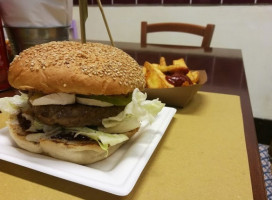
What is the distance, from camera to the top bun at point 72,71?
72 cm

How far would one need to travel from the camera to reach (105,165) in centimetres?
75

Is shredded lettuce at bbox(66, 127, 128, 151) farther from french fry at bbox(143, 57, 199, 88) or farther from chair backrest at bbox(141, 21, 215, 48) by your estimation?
chair backrest at bbox(141, 21, 215, 48)

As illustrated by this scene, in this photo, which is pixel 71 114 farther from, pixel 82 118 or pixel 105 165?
pixel 105 165

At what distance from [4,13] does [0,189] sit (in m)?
0.99

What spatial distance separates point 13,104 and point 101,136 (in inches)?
15.6

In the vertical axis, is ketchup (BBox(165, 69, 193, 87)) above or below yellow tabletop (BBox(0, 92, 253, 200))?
above

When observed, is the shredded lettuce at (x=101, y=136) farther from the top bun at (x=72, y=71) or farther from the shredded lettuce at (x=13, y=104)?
the shredded lettuce at (x=13, y=104)

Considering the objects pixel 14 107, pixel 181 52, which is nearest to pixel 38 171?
pixel 14 107

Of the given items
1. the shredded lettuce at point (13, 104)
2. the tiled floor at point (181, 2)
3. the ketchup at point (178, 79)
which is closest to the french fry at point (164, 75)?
the ketchup at point (178, 79)

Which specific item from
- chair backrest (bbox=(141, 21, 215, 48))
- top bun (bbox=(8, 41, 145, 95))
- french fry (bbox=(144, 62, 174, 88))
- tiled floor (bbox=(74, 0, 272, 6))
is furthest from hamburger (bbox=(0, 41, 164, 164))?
tiled floor (bbox=(74, 0, 272, 6))

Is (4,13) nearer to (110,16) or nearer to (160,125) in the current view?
(160,125)

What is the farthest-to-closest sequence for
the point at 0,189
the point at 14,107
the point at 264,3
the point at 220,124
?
the point at 264,3 → the point at 220,124 → the point at 14,107 → the point at 0,189

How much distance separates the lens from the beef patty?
0.77 meters

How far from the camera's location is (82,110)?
0.77m
